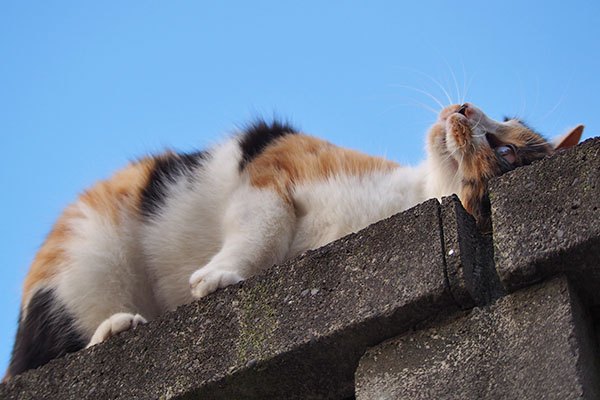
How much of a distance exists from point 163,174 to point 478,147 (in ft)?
4.56

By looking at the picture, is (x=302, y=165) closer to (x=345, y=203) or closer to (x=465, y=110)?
(x=345, y=203)

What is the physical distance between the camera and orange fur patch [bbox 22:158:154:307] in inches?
139

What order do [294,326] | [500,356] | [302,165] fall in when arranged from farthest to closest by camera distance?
[302,165]
[294,326]
[500,356]

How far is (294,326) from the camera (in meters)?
A: 2.36

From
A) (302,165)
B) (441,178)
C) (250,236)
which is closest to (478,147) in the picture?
(441,178)

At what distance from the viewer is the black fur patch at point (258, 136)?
3.97 meters

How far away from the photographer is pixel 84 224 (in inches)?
144

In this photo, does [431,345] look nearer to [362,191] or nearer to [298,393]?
[298,393]

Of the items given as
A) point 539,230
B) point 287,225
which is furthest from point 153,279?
point 539,230

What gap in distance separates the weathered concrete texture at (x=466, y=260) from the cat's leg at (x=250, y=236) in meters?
0.96

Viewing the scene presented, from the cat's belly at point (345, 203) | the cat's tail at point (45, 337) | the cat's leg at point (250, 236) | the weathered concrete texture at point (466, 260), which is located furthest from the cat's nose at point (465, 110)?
the cat's tail at point (45, 337)

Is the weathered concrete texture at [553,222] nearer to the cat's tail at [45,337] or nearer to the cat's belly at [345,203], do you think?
the cat's belly at [345,203]

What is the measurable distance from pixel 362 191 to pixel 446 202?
122cm

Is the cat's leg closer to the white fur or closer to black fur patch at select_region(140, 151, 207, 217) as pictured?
the white fur
